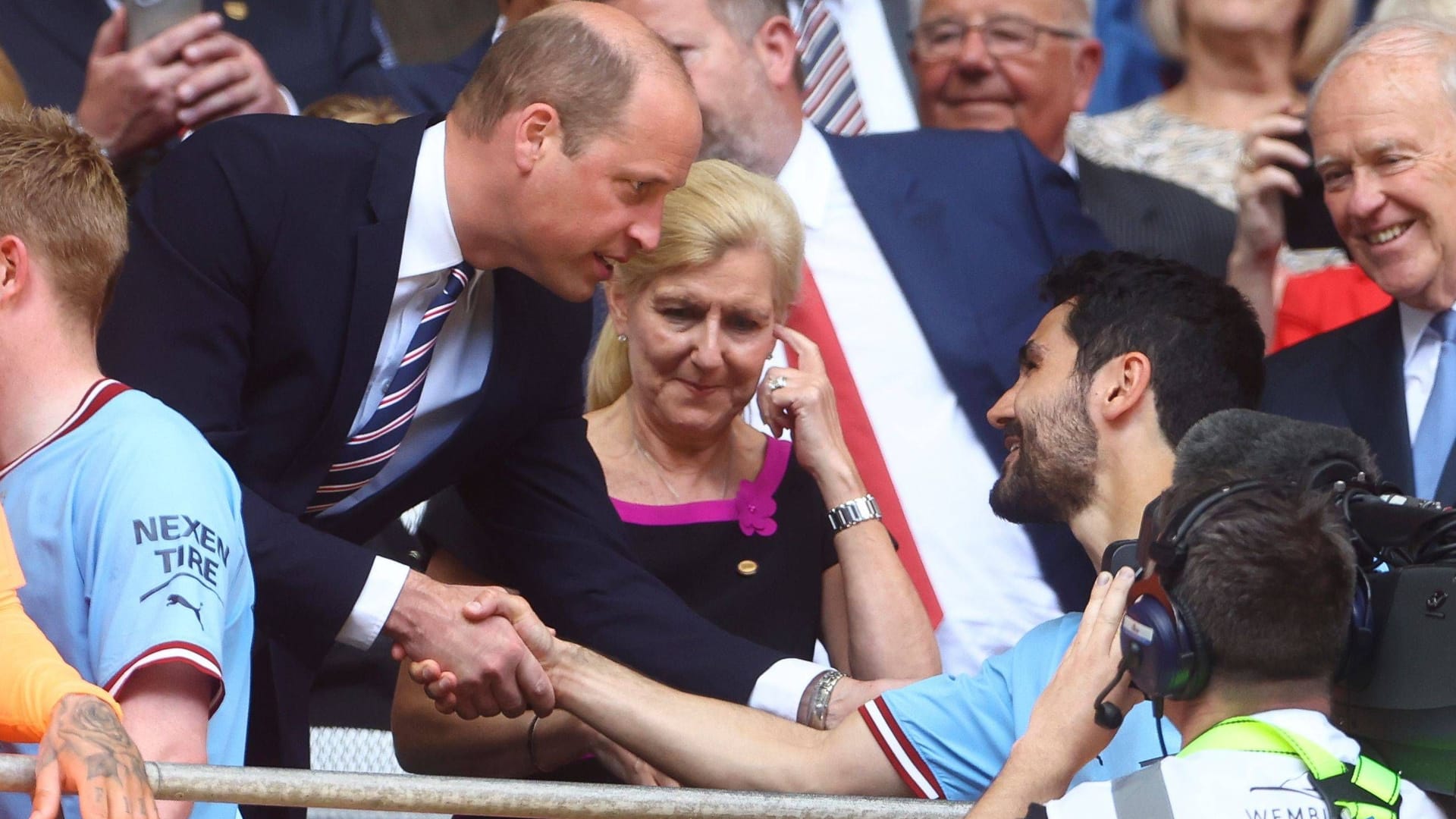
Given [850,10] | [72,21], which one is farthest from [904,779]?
[850,10]

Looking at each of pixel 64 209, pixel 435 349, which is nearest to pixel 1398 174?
pixel 435 349

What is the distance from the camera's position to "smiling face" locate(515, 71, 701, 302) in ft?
8.96

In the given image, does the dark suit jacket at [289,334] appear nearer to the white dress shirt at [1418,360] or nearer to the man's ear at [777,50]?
the man's ear at [777,50]

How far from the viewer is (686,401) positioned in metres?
3.21

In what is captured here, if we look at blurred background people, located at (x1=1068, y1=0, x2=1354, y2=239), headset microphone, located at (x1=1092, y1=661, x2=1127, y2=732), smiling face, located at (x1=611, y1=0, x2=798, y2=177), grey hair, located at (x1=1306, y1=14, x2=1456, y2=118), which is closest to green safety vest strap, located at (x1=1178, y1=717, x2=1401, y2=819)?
headset microphone, located at (x1=1092, y1=661, x2=1127, y2=732)

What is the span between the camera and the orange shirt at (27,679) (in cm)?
181

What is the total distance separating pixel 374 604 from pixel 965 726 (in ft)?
2.52

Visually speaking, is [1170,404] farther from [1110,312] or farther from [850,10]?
[850,10]

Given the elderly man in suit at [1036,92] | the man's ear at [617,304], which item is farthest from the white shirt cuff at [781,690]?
the elderly man in suit at [1036,92]

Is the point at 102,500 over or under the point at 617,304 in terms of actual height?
over

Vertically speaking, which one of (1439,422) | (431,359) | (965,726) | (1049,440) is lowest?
(1439,422)

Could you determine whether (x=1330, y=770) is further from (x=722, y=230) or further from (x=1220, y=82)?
(x=1220, y=82)

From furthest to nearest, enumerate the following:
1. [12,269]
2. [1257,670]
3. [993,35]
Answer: [993,35] → [12,269] → [1257,670]

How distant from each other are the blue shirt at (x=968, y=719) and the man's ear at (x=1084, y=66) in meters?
1.75
